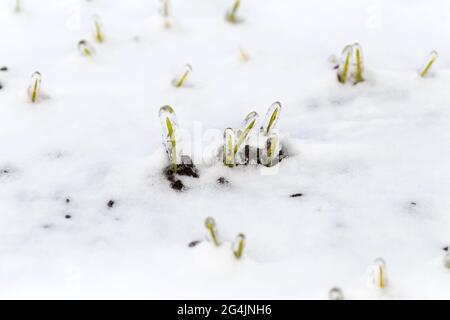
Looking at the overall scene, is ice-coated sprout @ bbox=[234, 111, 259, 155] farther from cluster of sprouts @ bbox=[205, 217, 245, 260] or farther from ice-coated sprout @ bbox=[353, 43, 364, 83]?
ice-coated sprout @ bbox=[353, 43, 364, 83]

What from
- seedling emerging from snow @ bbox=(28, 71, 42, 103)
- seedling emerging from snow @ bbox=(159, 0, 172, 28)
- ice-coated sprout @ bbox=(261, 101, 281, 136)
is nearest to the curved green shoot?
seedling emerging from snow @ bbox=(28, 71, 42, 103)

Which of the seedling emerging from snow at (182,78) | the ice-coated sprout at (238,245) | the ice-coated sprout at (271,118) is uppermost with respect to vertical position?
the seedling emerging from snow at (182,78)

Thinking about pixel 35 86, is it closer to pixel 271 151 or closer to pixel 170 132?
pixel 170 132

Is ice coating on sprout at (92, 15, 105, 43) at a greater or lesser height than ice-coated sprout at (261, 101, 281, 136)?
greater

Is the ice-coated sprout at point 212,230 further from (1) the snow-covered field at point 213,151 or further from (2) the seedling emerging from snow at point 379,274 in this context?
(2) the seedling emerging from snow at point 379,274

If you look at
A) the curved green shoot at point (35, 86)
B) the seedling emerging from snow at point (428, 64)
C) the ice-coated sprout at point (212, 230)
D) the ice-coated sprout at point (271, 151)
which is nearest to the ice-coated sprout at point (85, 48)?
the curved green shoot at point (35, 86)

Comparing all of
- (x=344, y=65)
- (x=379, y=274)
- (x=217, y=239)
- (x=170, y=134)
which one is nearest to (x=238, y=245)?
(x=217, y=239)

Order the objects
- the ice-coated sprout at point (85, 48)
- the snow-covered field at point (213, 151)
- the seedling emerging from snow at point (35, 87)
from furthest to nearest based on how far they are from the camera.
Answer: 1. the ice-coated sprout at point (85, 48)
2. the seedling emerging from snow at point (35, 87)
3. the snow-covered field at point (213, 151)
